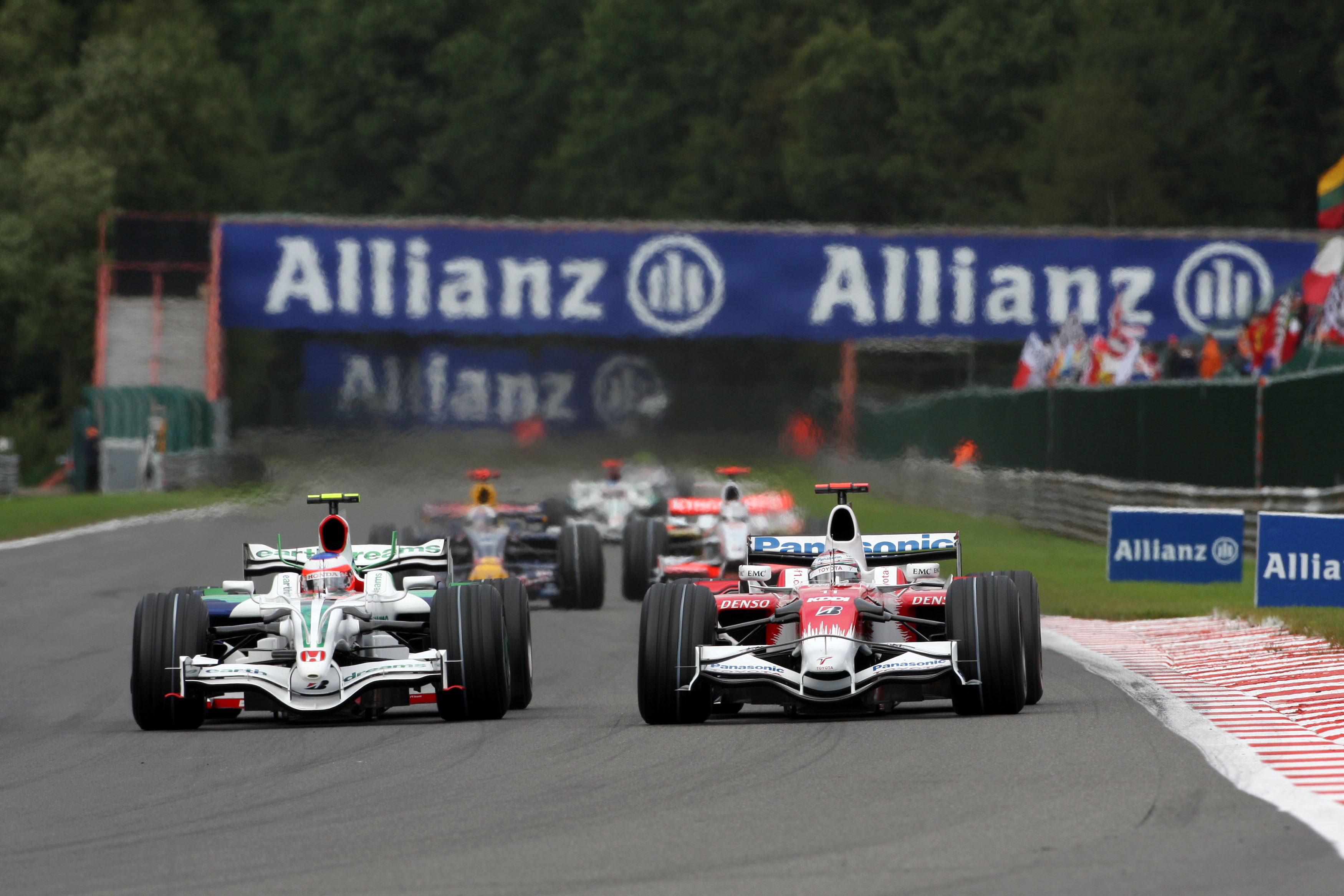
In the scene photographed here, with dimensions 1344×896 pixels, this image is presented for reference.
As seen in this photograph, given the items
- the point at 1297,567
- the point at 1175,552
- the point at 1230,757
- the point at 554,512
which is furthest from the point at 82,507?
the point at 1230,757

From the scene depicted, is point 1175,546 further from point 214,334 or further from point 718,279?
point 214,334

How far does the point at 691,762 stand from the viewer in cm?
1035

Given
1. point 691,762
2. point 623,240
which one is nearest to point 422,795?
point 691,762

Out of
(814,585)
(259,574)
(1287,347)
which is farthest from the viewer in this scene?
(1287,347)

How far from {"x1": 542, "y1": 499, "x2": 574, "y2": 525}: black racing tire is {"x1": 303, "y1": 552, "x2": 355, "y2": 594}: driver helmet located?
32.7 ft

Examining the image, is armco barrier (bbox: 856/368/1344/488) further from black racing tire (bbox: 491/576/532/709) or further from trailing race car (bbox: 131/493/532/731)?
trailing race car (bbox: 131/493/532/731)

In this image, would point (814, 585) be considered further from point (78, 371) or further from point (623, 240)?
point (78, 371)

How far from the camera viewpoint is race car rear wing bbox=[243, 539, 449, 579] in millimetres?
13555

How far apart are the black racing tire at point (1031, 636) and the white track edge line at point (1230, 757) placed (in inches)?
24.3

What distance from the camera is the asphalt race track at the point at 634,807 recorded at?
752 cm

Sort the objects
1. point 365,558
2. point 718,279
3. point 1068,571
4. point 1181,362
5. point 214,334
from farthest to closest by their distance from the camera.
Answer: point 718,279 → point 214,334 → point 1181,362 → point 1068,571 → point 365,558

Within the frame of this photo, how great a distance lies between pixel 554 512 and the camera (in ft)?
77.2

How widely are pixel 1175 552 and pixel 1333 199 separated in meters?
14.6

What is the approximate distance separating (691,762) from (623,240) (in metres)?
36.6
